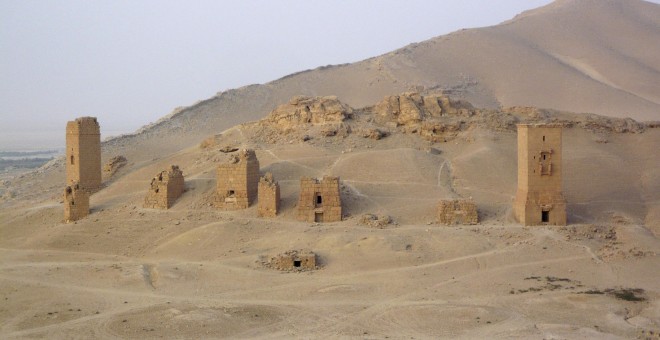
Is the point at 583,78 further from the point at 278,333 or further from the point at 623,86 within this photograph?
the point at 278,333

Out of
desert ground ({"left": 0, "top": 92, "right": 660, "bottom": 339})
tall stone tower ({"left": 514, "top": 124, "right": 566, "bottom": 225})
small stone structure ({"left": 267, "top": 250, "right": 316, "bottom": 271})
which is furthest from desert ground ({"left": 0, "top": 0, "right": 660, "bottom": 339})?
tall stone tower ({"left": 514, "top": 124, "right": 566, "bottom": 225})

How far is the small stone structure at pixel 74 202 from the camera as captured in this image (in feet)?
92.7

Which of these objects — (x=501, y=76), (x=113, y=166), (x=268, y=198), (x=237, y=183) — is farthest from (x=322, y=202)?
(x=501, y=76)

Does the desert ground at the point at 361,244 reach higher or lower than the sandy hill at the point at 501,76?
lower

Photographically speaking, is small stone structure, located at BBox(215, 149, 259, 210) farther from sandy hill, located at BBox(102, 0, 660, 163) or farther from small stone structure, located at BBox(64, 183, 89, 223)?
→ sandy hill, located at BBox(102, 0, 660, 163)

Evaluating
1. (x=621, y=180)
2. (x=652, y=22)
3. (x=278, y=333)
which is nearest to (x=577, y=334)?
(x=278, y=333)

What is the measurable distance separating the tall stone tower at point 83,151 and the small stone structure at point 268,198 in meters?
9.25

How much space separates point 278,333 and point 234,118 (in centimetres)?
3922

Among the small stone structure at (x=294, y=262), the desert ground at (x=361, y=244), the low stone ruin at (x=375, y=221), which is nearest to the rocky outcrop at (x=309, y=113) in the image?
the desert ground at (x=361, y=244)

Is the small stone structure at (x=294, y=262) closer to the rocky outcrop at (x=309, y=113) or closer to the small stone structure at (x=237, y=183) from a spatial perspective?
the small stone structure at (x=237, y=183)

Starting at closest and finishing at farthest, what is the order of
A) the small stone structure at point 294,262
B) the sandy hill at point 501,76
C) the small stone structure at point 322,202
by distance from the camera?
the small stone structure at point 294,262, the small stone structure at point 322,202, the sandy hill at point 501,76

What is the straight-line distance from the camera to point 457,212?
84.4 ft

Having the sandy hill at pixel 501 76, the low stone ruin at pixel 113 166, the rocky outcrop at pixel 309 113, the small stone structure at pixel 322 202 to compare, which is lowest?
the small stone structure at pixel 322 202

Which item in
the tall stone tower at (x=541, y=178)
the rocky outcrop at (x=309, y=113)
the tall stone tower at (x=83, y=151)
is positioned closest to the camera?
the tall stone tower at (x=541, y=178)
